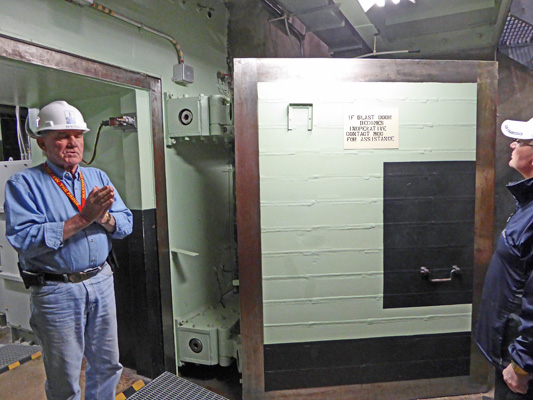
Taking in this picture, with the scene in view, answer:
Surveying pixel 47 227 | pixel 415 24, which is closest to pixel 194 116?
pixel 47 227

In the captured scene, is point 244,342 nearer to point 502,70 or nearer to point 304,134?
point 304,134

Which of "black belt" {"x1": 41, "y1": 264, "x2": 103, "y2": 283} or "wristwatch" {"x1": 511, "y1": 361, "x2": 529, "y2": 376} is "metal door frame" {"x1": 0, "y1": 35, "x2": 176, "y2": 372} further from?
"wristwatch" {"x1": 511, "y1": 361, "x2": 529, "y2": 376}

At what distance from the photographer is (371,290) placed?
1.98 metres

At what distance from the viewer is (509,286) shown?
1.30 metres

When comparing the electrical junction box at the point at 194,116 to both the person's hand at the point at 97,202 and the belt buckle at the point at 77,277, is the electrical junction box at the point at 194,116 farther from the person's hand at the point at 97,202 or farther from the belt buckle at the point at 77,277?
the belt buckle at the point at 77,277

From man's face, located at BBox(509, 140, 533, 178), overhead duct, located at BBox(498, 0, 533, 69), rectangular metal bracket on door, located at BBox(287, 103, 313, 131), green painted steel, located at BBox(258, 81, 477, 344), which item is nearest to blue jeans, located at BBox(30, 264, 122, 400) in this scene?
green painted steel, located at BBox(258, 81, 477, 344)

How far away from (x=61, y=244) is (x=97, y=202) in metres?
0.24

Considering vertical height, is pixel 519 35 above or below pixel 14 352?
above

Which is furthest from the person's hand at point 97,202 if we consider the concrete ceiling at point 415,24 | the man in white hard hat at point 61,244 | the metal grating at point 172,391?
the concrete ceiling at point 415,24

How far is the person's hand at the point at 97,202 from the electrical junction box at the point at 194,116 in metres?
0.88

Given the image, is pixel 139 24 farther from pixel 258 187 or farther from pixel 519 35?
pixel 519 35

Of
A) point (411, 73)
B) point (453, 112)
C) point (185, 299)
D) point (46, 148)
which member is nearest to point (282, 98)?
point (411, 73)

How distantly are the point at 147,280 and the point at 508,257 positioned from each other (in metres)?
1.96

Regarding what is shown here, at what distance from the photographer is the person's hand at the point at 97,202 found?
4.53 ft
